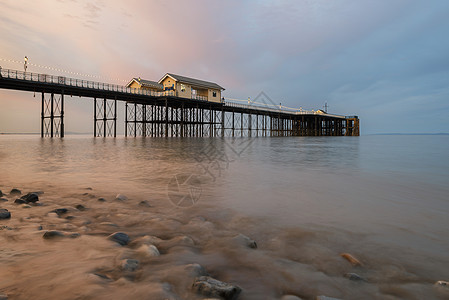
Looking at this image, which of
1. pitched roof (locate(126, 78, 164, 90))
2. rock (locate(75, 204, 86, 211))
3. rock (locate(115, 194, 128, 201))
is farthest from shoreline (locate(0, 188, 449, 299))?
pitched roof (locate(126, 78, 164, 90))

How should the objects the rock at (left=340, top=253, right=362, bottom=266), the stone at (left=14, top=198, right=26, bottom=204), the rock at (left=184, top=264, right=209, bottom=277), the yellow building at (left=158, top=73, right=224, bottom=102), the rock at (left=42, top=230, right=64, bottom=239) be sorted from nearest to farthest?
the rock at (left=184, top=264, right=209, bottom=277) → the rock at (left=340, top=253, right=362, bottom=266) → the rock at (left=42, top=230, right=64, bottom=239) → the stone at (left=14, top=198, right=26, bottom=204) → the yellow building at (left=158, top=73, right=224, bottom=102)

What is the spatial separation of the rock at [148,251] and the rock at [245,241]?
77 centimetres

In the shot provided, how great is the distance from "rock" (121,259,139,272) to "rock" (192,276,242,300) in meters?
0.54

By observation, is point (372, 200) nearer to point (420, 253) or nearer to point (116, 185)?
point (420, 253)

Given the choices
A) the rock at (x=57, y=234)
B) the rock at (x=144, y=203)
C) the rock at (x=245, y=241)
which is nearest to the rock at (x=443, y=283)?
the rock at (x=245, y=241)

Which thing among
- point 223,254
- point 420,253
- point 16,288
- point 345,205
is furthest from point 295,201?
point 16,288

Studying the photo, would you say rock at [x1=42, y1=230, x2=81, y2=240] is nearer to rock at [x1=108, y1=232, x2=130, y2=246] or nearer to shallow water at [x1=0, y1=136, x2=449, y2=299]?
shallow water at [x1=0, y1=136, x2=449, y2=299]

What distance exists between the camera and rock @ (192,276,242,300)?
1.47m

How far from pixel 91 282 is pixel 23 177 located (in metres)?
6.09

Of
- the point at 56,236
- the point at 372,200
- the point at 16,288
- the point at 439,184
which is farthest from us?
the point at 439,184

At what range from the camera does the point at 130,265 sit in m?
1.81

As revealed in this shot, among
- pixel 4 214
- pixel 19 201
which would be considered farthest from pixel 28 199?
pixel 4 214

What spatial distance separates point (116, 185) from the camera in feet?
17.4

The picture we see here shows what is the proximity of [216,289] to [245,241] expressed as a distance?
0.92 meters
